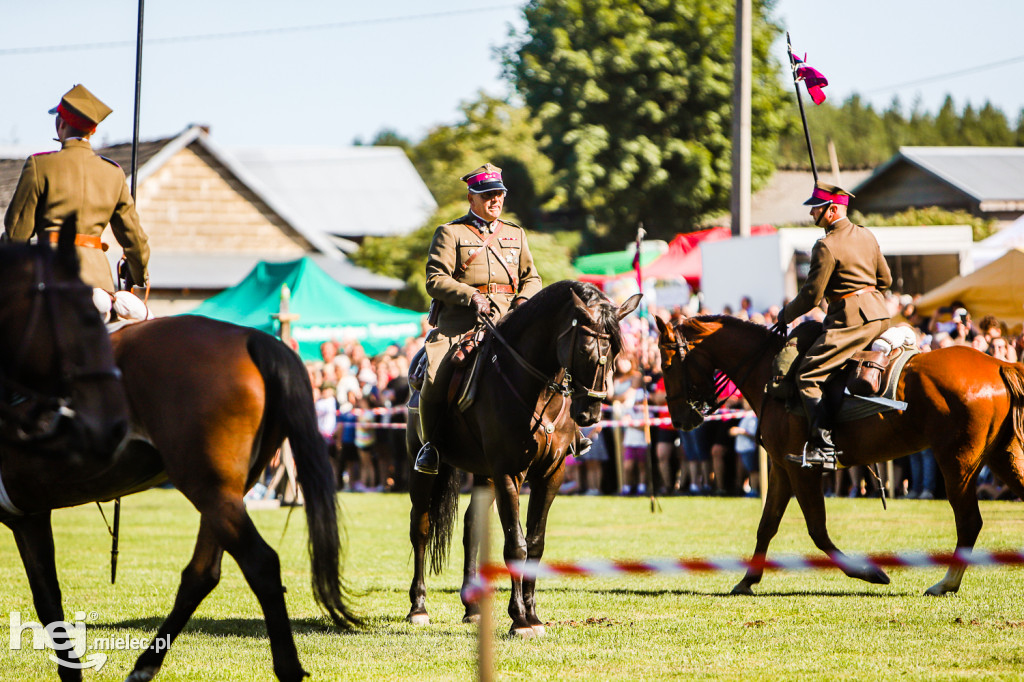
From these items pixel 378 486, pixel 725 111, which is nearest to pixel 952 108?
pixel 725 111

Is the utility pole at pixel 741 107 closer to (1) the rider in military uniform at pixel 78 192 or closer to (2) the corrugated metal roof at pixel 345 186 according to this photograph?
(1) the rider in military uniform at pixel 78 192

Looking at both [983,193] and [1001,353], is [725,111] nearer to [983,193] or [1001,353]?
[983,193]

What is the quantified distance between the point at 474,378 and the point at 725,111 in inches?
1712

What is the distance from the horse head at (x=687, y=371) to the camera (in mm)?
11102

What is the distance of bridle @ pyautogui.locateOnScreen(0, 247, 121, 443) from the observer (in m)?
5.72

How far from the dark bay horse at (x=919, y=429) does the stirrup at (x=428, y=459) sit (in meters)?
2.83

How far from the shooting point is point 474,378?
8570 mm

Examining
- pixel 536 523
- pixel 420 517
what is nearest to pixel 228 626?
pixel 420 517

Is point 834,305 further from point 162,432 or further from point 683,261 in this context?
point 683,261

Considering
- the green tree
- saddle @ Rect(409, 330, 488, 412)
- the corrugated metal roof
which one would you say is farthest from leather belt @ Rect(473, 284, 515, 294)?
the corrugated metal roof

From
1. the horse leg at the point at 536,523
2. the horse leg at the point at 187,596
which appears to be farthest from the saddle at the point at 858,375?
the horse leg at the point at 187,596

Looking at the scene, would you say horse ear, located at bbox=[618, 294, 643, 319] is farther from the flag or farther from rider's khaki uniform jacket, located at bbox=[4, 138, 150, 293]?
the flag

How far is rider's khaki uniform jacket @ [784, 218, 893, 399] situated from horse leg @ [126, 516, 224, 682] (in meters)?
5.35

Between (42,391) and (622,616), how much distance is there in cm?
476
